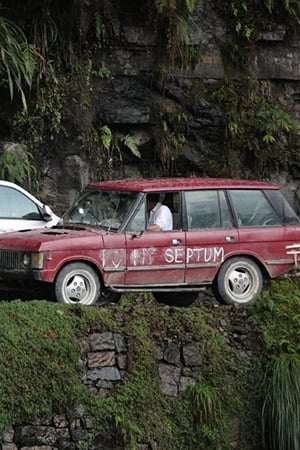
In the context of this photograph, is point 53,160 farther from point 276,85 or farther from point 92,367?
point 92,367

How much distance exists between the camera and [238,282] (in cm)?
1112

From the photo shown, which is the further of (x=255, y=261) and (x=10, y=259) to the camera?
(x=255, y=261)

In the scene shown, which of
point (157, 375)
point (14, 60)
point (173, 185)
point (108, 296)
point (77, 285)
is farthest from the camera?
point (14, 60)

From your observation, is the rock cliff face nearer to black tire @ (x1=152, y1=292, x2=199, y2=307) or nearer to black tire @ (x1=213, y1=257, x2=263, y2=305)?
black tire @ (x1=152, y1=292, x2=199, y2=307)

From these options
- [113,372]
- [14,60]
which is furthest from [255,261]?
[14,60]

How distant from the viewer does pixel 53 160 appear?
14.7m

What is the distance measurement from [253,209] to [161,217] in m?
1.19

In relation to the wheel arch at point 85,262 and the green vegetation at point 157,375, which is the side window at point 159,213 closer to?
the wheel arch at point 85,262

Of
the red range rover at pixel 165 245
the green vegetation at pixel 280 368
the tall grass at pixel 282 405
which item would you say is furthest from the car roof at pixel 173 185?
the tall grass at pixel 282 405

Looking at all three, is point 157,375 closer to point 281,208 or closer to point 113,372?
point 113,372

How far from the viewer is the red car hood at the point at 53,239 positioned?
33.3 ft

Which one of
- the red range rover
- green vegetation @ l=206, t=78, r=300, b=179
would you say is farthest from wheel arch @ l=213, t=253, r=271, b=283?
green vegetation @ l=206, t=78, r=300, b=179

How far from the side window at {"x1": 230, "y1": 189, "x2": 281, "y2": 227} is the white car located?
237 centimetres

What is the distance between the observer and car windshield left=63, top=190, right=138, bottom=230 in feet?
35.7
